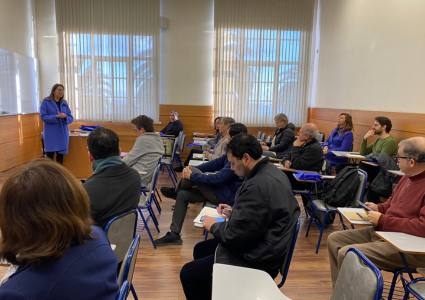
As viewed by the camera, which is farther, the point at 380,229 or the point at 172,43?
the point at 172,43

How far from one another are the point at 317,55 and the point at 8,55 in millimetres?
6983

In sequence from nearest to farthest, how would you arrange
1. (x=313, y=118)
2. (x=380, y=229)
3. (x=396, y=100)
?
(x=380, y=229)
(x=396, y=100)
(x=313, y=118)

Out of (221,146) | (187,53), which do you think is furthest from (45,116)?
(187,53)

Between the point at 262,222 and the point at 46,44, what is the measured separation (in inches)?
302

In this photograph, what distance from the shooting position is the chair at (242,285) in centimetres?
122

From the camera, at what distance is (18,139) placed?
6270mm

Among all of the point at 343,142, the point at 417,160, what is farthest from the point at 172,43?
the point at 417,160

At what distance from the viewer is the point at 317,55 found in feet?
23.9

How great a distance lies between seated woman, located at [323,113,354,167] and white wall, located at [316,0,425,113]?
1.52 feet

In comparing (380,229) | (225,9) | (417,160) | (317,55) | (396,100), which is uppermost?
(225,9)

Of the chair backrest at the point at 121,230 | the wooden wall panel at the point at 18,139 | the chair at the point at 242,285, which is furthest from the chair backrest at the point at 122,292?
the wooden wall panel at the point at 18,139

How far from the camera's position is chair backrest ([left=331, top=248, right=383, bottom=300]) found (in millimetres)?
1112

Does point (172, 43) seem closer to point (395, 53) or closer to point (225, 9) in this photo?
point (225, 9)

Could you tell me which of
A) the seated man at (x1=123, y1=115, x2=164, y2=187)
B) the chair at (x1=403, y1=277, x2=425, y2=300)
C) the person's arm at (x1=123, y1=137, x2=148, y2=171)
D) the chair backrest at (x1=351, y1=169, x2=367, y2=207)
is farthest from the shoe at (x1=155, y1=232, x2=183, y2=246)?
the chair at (x1=403, y1=277, x2=425, y2=300)
